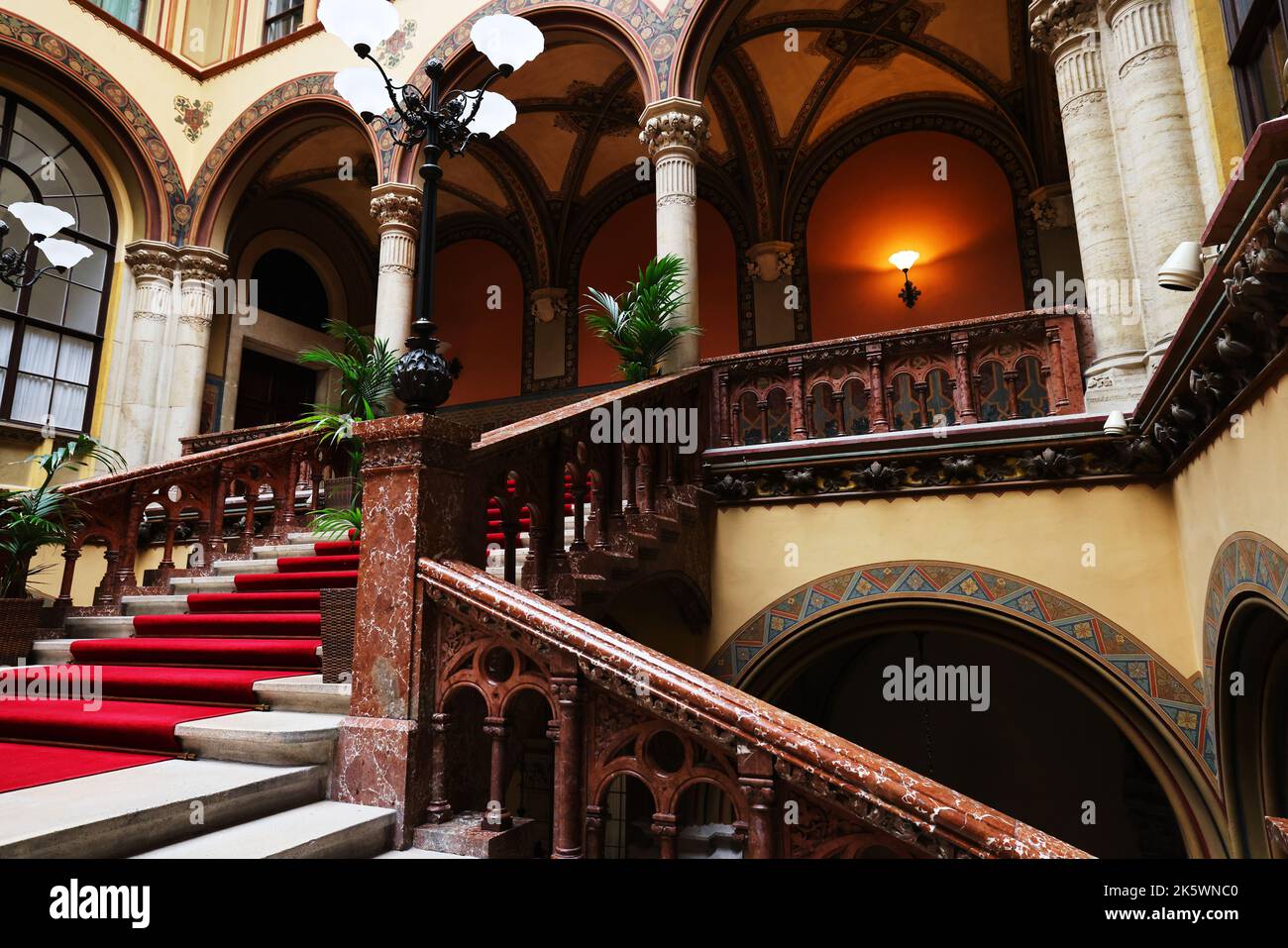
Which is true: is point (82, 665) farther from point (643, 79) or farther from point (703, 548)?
point (643, 79)

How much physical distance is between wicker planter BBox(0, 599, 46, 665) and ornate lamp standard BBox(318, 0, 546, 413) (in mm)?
2749

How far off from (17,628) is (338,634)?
98.1 inches

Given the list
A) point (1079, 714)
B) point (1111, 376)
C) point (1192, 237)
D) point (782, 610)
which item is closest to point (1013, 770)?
point (1079, 714)

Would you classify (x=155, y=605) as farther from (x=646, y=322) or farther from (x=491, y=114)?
(x=646, y=322)

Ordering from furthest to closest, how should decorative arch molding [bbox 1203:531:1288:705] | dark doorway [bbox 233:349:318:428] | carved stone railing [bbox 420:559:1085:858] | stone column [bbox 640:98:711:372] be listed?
1. dark doorway [bbox 233:349:318:428]
2. stone column [bbox 640:98:711:372]
3. decorative arch molding [bbox 1203:531:1288:705]
4. carved stone railing [bbox 420:559:1085:858]

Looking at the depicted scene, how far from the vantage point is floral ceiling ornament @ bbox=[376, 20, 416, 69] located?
9281 millimetres

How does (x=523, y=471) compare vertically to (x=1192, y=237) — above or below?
below

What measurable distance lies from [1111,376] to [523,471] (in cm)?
373

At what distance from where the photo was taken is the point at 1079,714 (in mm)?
9344

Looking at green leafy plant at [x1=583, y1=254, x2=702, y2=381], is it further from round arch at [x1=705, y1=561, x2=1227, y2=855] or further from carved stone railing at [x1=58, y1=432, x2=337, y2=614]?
carved stone railing at [x1=58, y1=432, x2=337, y2=614]

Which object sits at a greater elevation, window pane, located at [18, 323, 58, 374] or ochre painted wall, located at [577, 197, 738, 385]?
ochre painted wall, located at [577, 197, 738, 385]

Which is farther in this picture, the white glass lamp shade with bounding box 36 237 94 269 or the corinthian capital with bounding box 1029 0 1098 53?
the white glass lamp shade with bounding box 36 237 94 269

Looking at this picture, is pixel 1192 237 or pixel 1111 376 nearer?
pixel 1192 237

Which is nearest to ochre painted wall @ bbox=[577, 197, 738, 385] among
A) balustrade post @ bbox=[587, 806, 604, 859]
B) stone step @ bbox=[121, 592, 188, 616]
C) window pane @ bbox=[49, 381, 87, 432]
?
window pane @ bbox=[49, 381, 87, 432]
